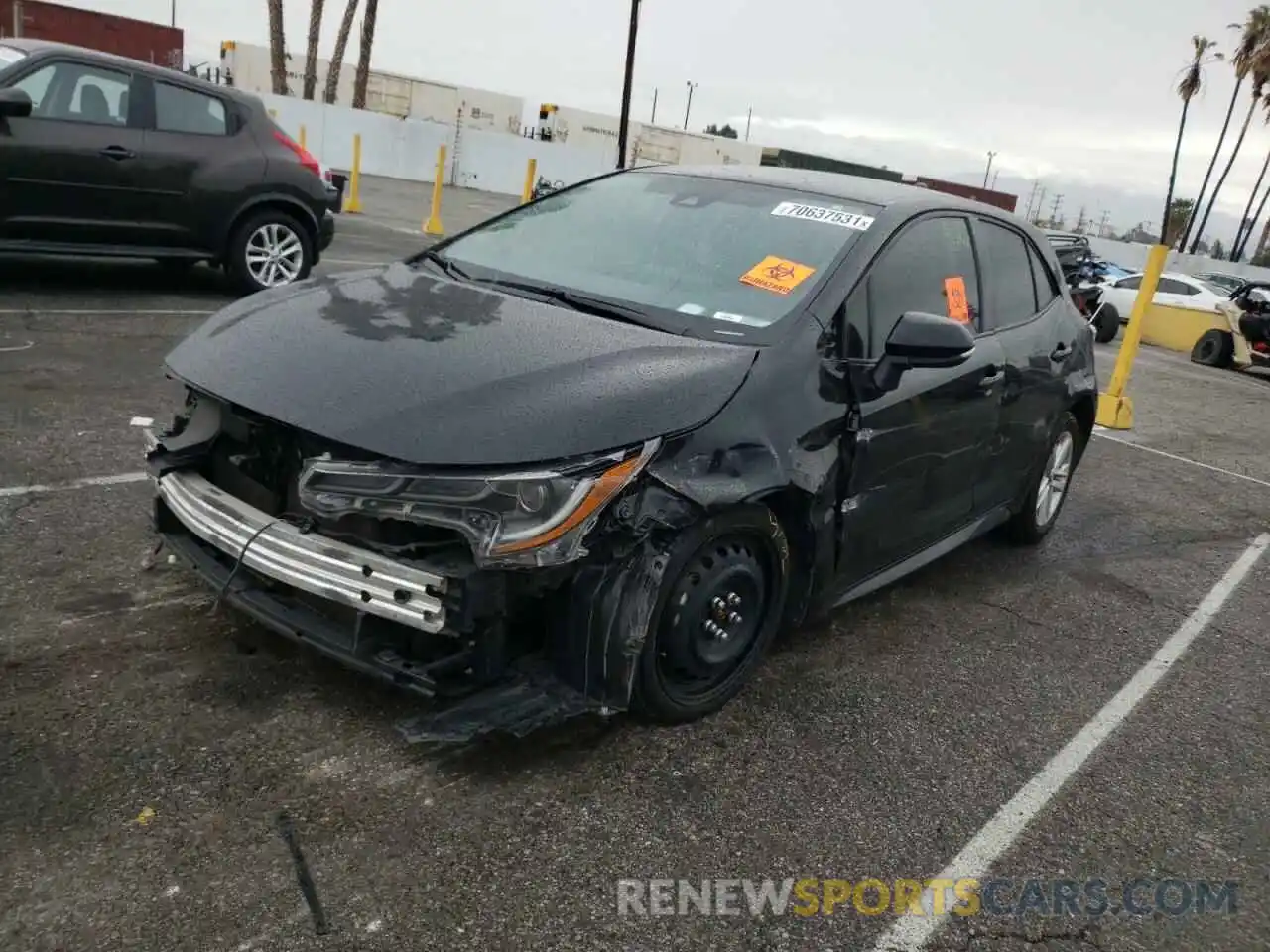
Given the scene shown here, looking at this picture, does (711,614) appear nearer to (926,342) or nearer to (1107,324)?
(926,342)

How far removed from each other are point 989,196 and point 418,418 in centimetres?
4930

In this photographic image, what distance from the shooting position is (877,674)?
3717mm

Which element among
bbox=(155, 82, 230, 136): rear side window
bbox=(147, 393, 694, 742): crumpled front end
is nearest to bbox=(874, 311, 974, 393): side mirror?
bbox=(147, 393, 694, 742): crumpled front end

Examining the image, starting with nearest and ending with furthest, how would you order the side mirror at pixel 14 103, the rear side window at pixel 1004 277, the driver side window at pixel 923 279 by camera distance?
the driver side window at pixel 923 279 → the rear side window at pixel 1004 277 → the side mirror at pixel 14 103

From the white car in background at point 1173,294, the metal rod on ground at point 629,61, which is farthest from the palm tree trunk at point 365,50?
the white car in background at point 1173,294

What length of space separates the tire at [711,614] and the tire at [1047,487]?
225 cm

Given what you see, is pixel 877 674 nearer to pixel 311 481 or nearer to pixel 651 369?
pixel 651 369

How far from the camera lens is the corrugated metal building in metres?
38.4

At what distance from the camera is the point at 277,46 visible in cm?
2953

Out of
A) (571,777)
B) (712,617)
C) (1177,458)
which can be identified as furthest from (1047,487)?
(1177,458)

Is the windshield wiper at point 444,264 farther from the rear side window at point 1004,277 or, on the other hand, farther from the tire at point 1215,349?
the tire at point 1215,349

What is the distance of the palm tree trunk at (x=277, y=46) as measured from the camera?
2866cm

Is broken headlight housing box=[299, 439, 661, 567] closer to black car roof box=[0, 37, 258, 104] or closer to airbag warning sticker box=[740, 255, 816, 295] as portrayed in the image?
airbag warning sticker box=[740, 255, 816, 295]

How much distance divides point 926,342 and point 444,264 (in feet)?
5.92
